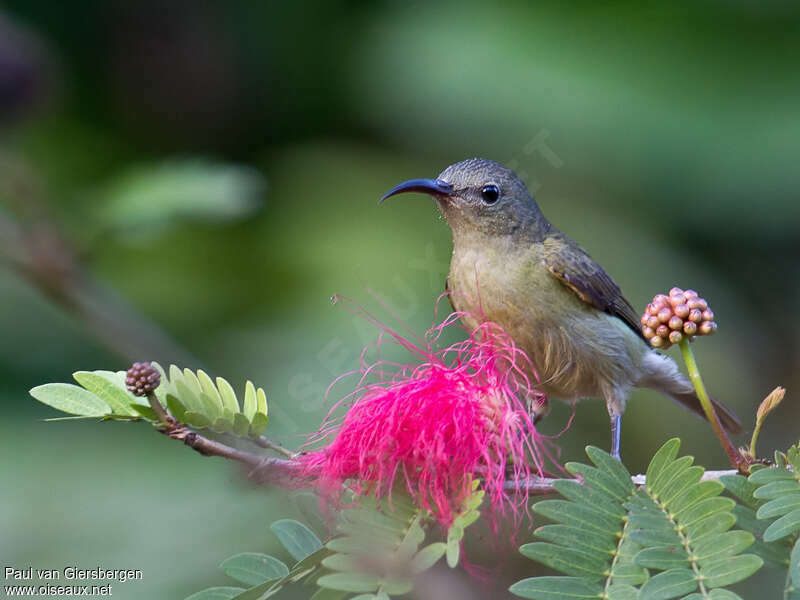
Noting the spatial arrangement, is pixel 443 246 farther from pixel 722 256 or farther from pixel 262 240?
pixel 722 256

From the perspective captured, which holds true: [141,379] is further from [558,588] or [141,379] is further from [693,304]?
[693,304]

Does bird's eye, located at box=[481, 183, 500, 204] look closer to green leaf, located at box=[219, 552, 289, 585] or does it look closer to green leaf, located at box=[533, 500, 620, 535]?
green leaf, located at box=[533, 500, 620, 535]

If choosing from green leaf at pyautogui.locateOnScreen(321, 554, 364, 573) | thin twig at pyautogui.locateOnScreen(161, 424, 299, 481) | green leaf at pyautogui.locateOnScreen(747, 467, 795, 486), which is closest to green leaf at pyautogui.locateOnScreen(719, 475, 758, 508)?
green leaf at pyautogui.locateOnScreen(747, 467, 795, 486)

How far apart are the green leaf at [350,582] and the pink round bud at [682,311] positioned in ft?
4.14

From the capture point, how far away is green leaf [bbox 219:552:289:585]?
2781mm

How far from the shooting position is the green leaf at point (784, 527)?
265 cm

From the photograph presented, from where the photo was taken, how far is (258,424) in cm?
311

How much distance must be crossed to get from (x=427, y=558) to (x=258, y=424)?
75 centimetres

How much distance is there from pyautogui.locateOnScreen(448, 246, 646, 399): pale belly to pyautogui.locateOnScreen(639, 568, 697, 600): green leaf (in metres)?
1.87

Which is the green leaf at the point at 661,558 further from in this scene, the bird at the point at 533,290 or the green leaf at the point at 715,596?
the bird at the point at 533,290

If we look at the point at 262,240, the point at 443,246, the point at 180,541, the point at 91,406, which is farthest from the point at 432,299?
the point at 91,406

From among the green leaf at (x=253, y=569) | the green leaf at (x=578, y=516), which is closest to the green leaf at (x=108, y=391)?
the green leaf at (x=253, y=569)

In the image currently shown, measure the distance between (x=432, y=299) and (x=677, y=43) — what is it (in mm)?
3437

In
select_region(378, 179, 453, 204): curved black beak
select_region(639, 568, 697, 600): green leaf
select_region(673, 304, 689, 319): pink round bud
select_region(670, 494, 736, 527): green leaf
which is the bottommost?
select_region(639, 568, 697, 600): green leaf
